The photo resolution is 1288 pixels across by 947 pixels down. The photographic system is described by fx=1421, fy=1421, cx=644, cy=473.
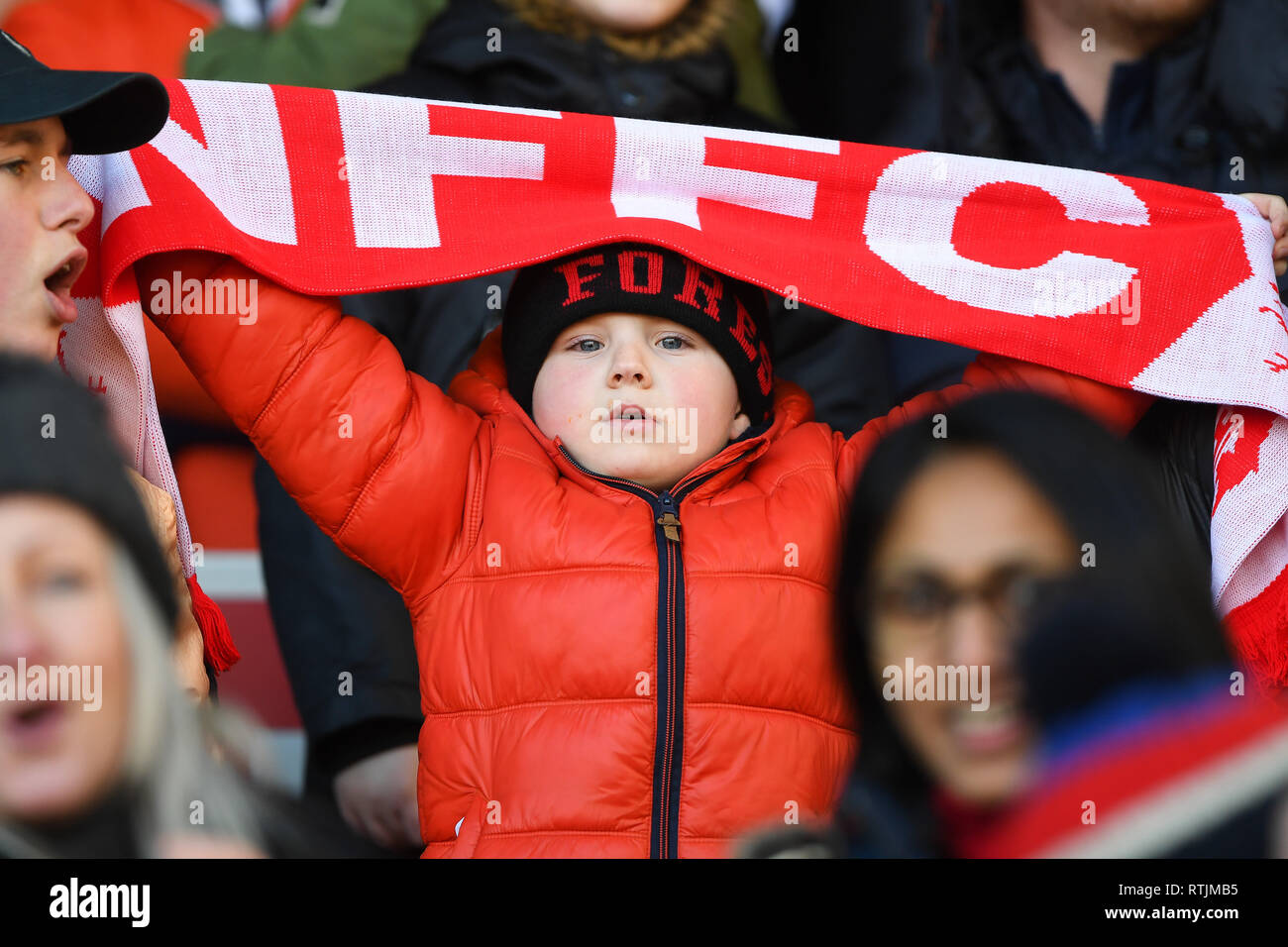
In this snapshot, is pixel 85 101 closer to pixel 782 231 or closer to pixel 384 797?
pixel 782 231

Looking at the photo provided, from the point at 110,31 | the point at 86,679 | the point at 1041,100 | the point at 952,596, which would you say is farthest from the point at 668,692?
the point at 110,31

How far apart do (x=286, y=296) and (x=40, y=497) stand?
2.63 ft

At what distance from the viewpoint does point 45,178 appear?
1486 mm

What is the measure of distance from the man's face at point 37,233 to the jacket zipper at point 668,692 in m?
0.71

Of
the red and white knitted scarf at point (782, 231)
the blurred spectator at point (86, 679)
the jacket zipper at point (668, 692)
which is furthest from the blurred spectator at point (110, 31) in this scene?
the blurred spectator at point (86, 679)

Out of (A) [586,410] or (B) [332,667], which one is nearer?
(A) [586,410]

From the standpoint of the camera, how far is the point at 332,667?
2.01m

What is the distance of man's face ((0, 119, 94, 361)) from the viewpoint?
1.44 m

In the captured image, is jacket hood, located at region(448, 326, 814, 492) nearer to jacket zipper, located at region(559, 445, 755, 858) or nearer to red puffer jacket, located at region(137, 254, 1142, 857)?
red puffer jacket, located at region(137, 254, 1142, 857)

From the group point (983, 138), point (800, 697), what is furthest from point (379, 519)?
point (983, 138)

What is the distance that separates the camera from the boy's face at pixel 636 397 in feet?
5.81

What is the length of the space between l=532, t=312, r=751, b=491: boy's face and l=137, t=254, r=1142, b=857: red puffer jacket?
36mm
